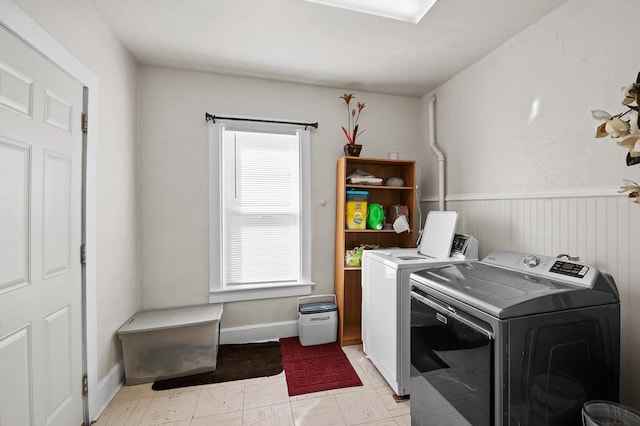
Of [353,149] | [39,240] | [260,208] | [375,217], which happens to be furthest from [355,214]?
[39,240]

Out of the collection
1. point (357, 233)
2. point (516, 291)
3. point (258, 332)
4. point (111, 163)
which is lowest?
point (258, 332)

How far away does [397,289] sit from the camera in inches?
74.0

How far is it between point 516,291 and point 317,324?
70.8 inches

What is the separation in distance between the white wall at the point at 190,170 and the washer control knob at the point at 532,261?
5.62 ft

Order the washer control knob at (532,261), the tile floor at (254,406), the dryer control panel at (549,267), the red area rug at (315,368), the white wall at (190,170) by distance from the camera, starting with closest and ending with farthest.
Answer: the dryer control panel at (549,267) < the washer control knob at (532,261) < the tile floor at (254,406) < the red area rug at (315,368) < the white wall at (190,170)

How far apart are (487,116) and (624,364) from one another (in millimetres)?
1738

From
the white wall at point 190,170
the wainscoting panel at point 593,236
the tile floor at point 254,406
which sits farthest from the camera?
the white wall at point 190,170

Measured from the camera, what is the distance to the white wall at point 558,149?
1385 millimetres

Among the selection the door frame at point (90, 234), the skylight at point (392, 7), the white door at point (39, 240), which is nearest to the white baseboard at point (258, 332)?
the door frame at point (90, 234)

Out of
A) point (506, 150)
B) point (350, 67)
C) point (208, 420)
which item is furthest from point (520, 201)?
point (208, 420)

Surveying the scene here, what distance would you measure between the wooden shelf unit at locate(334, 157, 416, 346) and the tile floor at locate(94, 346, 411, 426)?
26.9 inches

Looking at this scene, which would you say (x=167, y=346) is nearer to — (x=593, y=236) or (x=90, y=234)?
(x=90, y=234)

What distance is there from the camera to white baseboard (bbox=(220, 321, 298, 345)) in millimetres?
2627

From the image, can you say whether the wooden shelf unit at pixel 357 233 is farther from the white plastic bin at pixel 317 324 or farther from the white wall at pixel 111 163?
the white wall at pixel 111 163
